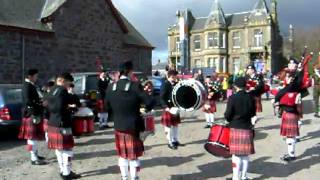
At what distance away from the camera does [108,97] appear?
7051 millimetres

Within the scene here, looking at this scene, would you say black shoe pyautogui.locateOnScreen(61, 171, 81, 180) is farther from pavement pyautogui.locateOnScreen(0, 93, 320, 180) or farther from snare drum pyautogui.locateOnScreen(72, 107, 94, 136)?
snare drum pyautogui.locateOnScreen(72, 107, 94, 136)

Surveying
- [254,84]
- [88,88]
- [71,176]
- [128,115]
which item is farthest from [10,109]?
[254,84]

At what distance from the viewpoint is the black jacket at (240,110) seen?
A: 24.1ft

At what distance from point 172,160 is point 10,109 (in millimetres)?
4414

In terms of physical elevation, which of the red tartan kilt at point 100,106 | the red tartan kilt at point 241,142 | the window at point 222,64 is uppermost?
the window at point 222,64

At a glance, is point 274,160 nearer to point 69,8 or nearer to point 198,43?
point 69,8

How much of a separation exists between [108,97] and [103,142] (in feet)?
14.3

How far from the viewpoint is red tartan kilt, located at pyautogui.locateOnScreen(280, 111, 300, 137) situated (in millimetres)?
9188

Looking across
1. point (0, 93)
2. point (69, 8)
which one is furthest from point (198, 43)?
point (0, 93)

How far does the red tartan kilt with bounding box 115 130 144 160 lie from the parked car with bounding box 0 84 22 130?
17.0 feet

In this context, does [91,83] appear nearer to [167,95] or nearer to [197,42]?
[167,95]

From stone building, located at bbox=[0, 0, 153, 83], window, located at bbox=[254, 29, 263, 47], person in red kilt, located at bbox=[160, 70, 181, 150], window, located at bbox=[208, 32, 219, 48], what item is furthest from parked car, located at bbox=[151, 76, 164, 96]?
window, located at bbox=[208, 32, 219, 48]

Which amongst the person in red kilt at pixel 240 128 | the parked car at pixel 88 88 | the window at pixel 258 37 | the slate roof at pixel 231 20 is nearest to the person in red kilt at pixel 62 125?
the person in red kilt at pixel 240 128

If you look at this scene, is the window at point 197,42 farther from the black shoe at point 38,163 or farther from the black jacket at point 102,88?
the black shoe at point 38,163
